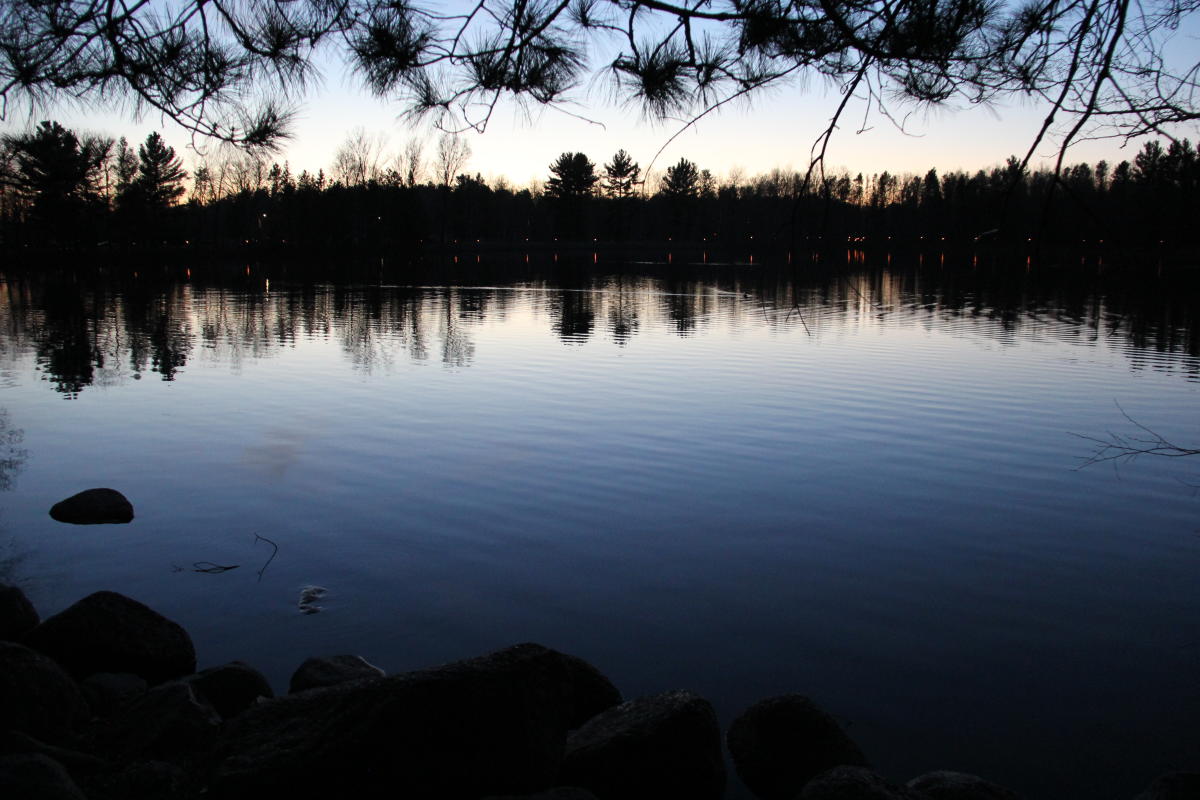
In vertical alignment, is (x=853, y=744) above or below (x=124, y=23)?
below

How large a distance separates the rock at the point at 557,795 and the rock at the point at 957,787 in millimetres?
1636

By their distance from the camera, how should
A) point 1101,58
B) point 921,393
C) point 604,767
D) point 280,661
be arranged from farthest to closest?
point 921,393 < point 280,661 < point 604,767 < point 1101,58

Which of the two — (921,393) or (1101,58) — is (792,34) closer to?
(1101,58)

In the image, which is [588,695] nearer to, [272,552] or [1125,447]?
[272,552]

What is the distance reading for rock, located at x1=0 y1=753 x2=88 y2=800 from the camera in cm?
356

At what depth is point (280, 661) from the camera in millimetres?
6176

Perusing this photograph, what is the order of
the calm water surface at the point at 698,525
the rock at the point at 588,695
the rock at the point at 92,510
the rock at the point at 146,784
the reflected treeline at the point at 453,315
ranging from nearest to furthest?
the rock at the point at 146,784
the rock at the point at 588,695
the calm water surface at the point at 698,525
the rock at the point at 92,510
the reflected treeline at the point at 453,315

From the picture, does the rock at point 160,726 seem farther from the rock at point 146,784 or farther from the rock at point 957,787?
the rock at point 957,787

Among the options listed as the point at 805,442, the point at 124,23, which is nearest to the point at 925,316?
the point at 805,442

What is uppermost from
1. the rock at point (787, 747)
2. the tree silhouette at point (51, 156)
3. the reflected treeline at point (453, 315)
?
the tree silhouette at point (51, 156)

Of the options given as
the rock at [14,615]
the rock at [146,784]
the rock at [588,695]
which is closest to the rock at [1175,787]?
the rock at [588,695]

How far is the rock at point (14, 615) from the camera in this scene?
5.82 m

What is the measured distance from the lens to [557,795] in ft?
12.8

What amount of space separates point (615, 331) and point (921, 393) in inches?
477
